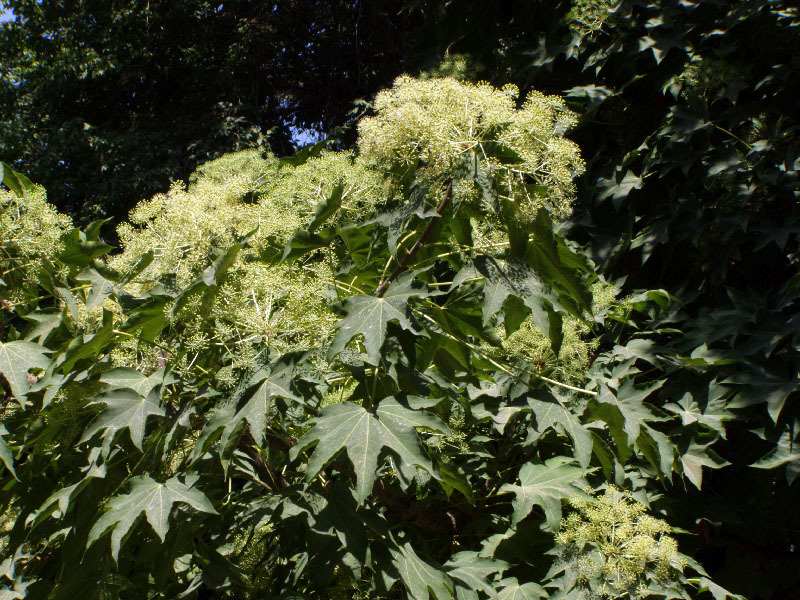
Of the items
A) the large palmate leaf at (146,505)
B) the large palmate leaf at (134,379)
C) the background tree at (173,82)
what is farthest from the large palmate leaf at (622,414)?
the background tree at (173,82)

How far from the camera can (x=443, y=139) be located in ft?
5.23

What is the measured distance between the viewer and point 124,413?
66.0 inches

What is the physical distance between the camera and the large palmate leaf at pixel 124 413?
165 cm

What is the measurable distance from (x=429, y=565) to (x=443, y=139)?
126 cm

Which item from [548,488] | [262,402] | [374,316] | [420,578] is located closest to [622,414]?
[548,488]

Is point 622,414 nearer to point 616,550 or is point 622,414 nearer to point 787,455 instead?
point 616,550

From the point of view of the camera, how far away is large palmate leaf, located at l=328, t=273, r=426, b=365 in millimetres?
1500

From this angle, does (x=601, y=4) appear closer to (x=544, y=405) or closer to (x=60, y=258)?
(x=544, y=405)

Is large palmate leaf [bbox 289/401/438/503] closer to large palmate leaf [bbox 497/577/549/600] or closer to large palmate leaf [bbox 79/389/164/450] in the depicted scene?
large palmate leaf [bbox 79/389/164/450]

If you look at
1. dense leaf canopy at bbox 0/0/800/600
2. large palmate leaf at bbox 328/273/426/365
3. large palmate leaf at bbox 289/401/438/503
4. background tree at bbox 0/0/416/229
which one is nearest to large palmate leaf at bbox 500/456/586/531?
dense leaf canopy at bbox 0/0/800/600

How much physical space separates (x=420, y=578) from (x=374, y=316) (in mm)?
802

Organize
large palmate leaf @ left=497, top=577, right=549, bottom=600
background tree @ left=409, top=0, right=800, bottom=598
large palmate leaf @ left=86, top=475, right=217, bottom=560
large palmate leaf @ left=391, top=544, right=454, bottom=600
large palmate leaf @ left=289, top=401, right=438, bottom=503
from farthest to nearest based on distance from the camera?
background tree @ left=409, top=0, right=800, bottom=598 → large palmate leaf @ left=497, top=577, right=549, bottom=600 → large palmate leaf @ left=391, top=544, right=454, bottom=600 → large palmate leaf @ left=86, top=475, right=217, bottom=560 → large palmate leaf @ left=289, top=401, right=438, bottom=503

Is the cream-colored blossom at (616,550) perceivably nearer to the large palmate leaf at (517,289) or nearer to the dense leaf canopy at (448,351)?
the dense leaf canopy at (448,351)

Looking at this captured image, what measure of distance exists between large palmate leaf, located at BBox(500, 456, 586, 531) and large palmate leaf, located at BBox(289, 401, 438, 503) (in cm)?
65
